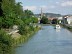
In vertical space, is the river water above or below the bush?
below

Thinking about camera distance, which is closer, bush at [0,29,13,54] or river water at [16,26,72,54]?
bush at [0,29,13,54]

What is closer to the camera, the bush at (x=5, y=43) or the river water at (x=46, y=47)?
the bush at (x=5, y=43)

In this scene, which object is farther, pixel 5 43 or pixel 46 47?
pixel 46 47

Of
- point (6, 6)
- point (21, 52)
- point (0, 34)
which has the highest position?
point (6, 6)

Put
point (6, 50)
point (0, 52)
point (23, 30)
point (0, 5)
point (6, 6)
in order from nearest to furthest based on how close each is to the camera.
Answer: point (0, 52) < point (6, 50) < point (0, 5) < point (6, 6) < point (23, 30)

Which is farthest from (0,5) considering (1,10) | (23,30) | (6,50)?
(23,30)

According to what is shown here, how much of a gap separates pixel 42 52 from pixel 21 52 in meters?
1.69

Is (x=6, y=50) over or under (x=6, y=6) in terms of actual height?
under

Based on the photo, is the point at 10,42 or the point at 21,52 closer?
the point at 10,42

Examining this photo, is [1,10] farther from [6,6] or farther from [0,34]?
[0,34]

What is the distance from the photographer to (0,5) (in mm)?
27516

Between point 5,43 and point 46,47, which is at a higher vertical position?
point 5,43

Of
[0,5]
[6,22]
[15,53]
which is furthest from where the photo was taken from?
[6,22]

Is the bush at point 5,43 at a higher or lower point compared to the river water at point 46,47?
higher
